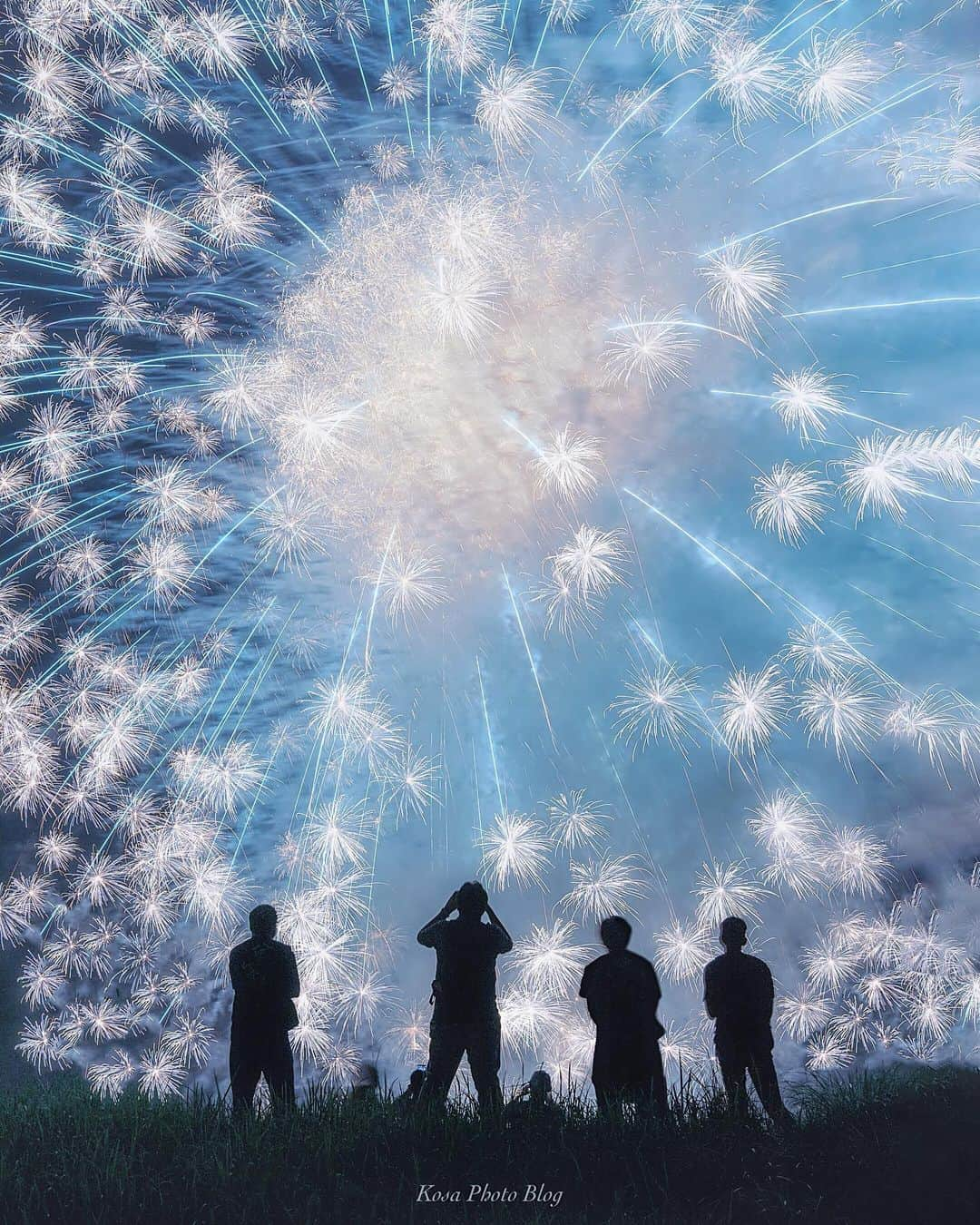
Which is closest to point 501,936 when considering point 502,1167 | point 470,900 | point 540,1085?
point 470,900

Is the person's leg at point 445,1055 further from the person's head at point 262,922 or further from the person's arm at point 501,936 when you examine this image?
the person's head at point 262,922

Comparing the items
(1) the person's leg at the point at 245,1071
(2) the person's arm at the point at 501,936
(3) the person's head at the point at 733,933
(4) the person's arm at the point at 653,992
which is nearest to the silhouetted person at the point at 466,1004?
(2) the person's arm at the point at 501,936

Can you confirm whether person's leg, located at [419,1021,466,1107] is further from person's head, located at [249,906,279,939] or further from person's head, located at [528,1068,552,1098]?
person's head, located at [249,906,279,939]

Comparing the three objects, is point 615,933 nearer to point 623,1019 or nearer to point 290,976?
point 623,1019

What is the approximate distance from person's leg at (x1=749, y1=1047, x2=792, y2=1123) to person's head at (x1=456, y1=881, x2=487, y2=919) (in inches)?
79.9

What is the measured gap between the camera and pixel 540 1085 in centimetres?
589

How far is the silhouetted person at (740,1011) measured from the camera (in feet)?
19.4

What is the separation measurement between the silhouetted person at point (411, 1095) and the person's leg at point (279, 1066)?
31.2 inches

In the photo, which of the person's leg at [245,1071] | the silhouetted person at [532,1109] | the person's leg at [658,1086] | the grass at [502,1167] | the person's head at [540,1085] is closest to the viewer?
the grass at [502,1167]

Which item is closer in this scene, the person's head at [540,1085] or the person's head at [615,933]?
the person's head at [540,1085]

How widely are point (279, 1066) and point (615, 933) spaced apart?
8.35 feet

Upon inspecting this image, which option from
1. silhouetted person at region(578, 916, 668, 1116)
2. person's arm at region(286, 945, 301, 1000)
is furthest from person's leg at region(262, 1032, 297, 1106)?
silhouetted person at region(578, 916, 668, 1116)

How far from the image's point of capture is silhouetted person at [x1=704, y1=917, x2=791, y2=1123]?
5918mm

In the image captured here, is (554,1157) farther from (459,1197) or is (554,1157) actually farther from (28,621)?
(28,621)
